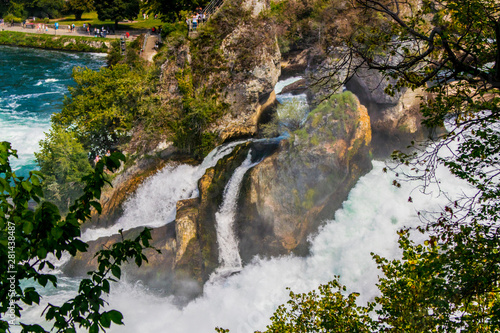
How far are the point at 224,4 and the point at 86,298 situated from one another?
24.7m

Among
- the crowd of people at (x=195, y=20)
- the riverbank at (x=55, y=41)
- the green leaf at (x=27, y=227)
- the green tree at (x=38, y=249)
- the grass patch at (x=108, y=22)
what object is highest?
the crowd of people at (x=195, y=20)

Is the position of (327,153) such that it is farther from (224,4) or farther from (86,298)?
(86,298)

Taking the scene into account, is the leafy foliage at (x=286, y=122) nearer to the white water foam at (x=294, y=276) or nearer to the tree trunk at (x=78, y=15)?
the white water foam at (x=294, y=276)

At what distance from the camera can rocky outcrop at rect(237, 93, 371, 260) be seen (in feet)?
66.7

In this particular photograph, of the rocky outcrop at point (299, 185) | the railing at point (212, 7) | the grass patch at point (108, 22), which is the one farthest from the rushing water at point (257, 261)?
Result: the grass patch at point (108, 22)

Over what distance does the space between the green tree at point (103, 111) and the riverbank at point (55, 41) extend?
28.9m

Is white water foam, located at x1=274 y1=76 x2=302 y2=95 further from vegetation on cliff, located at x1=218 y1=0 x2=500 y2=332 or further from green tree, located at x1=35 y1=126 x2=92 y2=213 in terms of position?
vegetation on cliff, located at x1=218 y1=0 x2=500 y2=332

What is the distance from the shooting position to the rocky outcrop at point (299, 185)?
66.7 ft

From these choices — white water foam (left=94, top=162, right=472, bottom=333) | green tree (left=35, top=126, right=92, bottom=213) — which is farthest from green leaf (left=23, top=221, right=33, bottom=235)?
green tree (left=35, top=126, right=92, bottom=213)

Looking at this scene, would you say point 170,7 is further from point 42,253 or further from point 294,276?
point 42,253

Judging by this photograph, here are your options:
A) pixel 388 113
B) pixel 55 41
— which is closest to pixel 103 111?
pixel 388 113

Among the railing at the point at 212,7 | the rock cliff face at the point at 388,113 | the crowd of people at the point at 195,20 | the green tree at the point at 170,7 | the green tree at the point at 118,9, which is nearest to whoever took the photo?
the rock cliff face at the point at 388,113

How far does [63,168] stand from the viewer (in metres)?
23.6

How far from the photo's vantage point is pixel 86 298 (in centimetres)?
545
